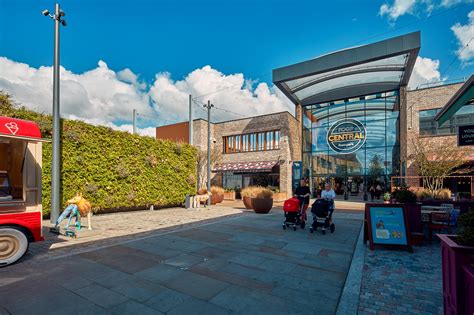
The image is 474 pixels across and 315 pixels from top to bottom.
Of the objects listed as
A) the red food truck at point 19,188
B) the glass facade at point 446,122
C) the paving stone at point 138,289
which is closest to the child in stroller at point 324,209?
the paving stone at point 138,289

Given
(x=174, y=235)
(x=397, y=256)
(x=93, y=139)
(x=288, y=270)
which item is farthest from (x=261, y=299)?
(x=93, y=139)

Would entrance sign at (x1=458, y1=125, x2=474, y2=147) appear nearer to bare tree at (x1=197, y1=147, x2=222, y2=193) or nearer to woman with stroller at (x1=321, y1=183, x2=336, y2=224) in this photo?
woman with stroller at (x1=321, y1=183, x2=336, y2=224)

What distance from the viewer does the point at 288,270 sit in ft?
13.8

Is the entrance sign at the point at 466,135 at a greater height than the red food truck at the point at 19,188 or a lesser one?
greater

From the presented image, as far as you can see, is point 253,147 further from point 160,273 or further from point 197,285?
point 197,285

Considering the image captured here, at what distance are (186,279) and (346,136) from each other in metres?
19.0

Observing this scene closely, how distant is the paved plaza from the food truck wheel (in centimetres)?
19

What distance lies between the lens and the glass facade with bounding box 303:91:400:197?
60.3 feet

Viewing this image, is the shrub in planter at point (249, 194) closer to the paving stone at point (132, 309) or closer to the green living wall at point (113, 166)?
the green living wall at point (113, 166)

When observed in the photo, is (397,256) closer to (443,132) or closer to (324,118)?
(443,132)

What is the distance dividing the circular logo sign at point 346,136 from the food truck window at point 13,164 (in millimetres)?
19610

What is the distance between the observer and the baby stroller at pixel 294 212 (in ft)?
24.6

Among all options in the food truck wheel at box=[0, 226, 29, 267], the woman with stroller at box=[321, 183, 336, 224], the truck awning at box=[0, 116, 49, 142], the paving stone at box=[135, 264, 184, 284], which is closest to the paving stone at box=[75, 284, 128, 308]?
the paving stone at box=[135, 264, 184, 284]

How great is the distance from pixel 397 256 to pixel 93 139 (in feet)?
34.7
